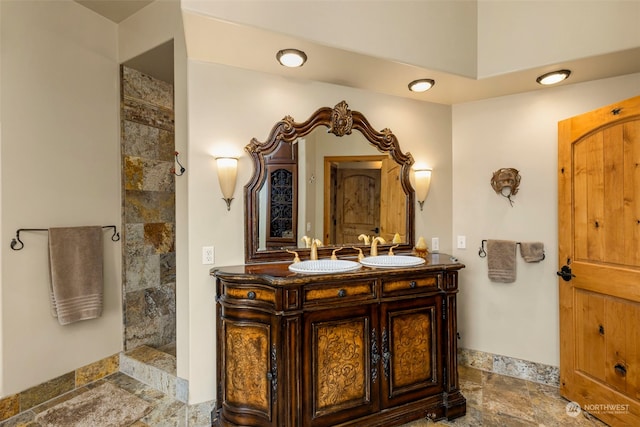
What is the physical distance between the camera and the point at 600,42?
212 cm

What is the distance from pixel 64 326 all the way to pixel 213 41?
8.03ft

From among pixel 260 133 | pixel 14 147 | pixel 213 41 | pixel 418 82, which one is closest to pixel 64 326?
pixel 14 147

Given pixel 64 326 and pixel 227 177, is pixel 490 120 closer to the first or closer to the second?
pixel 227 177

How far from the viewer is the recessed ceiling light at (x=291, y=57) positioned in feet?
6.89

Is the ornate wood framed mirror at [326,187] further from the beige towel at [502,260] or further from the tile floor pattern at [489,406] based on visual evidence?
the tile floor pattern at [489,406]

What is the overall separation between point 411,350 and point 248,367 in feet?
3.53

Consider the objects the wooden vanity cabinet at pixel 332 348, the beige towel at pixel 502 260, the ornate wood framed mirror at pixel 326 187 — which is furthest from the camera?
the beige towel at pixel 502 260

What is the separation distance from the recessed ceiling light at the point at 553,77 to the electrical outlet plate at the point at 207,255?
282 centimetres

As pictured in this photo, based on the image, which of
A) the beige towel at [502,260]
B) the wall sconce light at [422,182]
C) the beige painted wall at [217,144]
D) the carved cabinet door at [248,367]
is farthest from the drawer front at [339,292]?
the beige towel at [502,260]

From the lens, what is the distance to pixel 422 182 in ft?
9.51

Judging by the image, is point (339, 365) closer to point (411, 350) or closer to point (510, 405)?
point (411, 350)

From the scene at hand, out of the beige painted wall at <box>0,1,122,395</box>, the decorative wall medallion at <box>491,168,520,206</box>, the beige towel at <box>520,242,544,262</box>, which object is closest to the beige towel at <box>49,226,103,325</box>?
the beige painted wall at <box>0,1,122,395</box>

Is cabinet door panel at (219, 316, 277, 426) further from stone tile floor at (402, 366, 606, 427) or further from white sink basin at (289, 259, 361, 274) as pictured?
stone tile floor at (402, 366, 606, 427)

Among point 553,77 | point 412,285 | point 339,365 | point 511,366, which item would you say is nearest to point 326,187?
point 412,285
